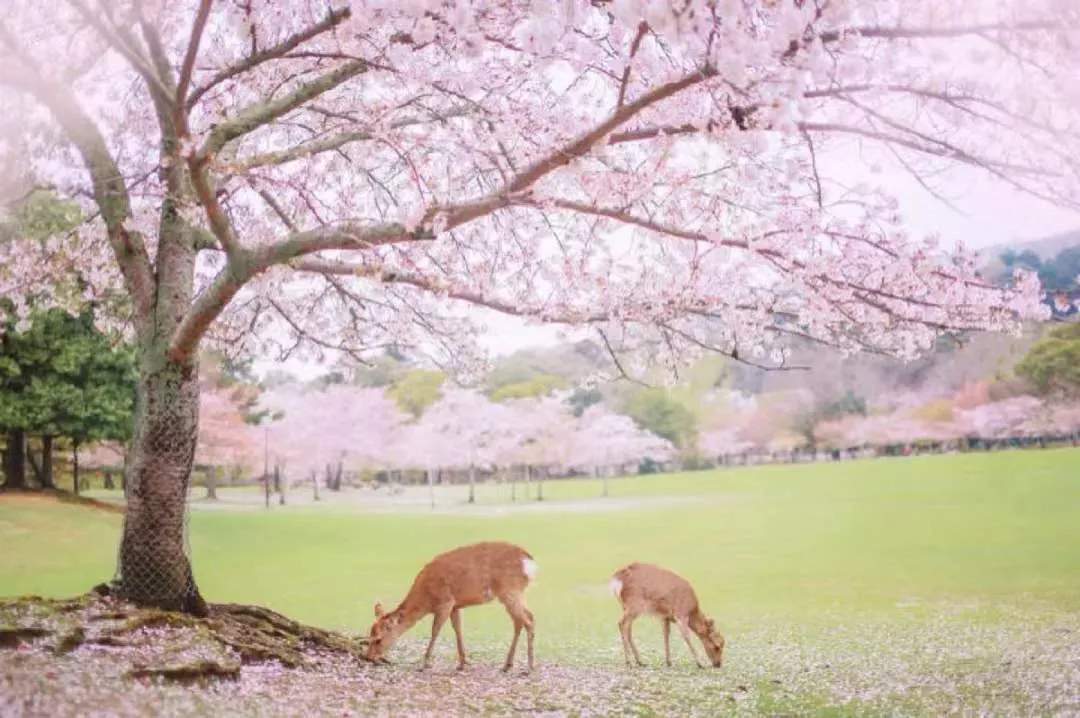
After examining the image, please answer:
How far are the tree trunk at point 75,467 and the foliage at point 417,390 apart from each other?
7.40 ft

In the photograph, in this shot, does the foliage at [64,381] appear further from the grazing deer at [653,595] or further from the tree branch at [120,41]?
the grazing deer at [653,595]

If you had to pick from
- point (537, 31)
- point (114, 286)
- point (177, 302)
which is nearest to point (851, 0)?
point (537, 31)

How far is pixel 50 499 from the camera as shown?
19.9ft

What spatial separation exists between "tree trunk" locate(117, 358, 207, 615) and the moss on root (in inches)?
5.4

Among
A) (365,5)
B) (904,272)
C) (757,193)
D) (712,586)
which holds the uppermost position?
(365,5)

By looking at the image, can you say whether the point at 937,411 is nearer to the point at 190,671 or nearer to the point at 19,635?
the point at 190,671

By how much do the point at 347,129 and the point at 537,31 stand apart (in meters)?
2.40

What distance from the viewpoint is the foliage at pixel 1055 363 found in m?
5.68

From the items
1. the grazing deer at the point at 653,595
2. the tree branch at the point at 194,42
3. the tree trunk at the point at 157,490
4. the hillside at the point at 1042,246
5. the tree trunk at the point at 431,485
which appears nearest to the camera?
the tree branch at the point at 194,42

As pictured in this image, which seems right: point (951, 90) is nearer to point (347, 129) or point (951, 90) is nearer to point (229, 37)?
point (347, 129)

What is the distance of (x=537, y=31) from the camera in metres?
2.46

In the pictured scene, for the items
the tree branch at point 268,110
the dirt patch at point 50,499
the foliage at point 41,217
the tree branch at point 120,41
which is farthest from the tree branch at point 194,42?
the dirt patch at point 50,499

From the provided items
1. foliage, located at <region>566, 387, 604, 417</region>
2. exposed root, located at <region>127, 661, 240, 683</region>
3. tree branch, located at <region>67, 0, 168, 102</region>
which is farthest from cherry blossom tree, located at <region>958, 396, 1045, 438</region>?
tree branch, located at <region>67, 0, 168, 102</region>

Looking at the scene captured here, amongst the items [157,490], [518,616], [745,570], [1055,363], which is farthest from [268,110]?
[1055,363]
